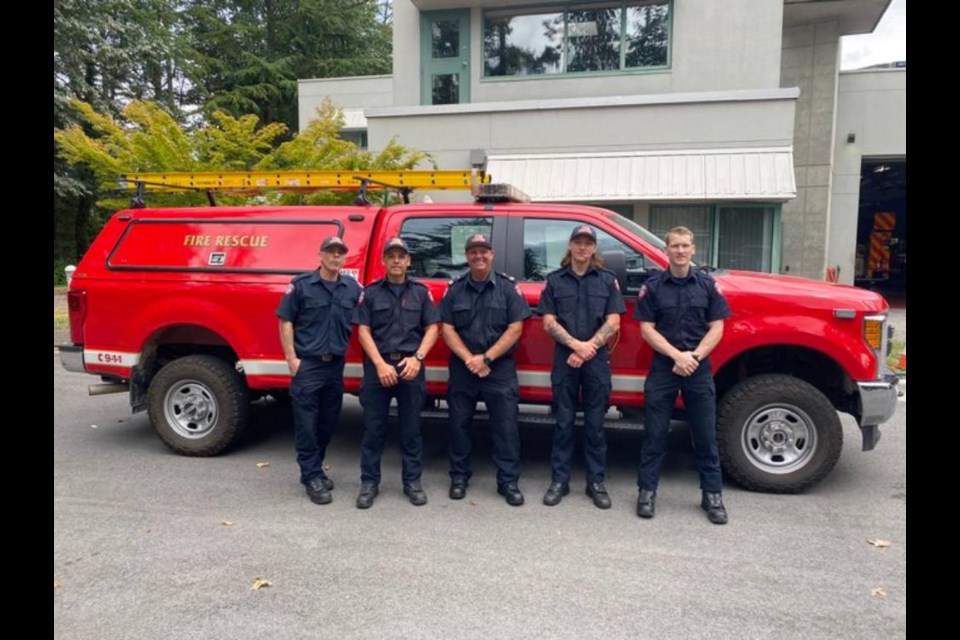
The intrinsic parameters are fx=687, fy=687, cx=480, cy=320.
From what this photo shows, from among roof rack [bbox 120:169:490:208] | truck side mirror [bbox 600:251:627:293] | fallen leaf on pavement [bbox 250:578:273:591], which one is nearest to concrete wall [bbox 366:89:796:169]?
roof rack [bbox 120:169:490:208]

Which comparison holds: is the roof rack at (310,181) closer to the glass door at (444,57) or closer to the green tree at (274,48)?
the glass door at (444,57)

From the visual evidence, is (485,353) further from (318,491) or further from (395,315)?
(318,491)

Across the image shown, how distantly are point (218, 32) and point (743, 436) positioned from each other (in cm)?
2857

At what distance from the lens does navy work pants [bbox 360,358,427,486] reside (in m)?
4.70

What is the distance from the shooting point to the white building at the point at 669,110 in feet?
42.1

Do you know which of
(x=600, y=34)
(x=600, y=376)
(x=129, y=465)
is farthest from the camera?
(x=600, y=34)

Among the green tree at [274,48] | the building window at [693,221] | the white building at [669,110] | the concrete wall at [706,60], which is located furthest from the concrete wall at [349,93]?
the building window at [693,221]

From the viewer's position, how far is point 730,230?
1302 cm

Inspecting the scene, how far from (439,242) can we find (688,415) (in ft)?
7.45

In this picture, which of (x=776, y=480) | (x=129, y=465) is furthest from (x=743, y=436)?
(x=129, y=465)

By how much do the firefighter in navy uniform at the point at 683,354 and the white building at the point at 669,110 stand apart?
8527mm

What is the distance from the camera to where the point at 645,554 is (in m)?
3.91

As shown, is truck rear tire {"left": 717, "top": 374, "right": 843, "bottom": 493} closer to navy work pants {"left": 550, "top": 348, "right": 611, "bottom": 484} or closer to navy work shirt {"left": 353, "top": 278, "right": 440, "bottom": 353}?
navy work pants {"left": 550, "top": 348, "right": 611, "bottom": 484}
